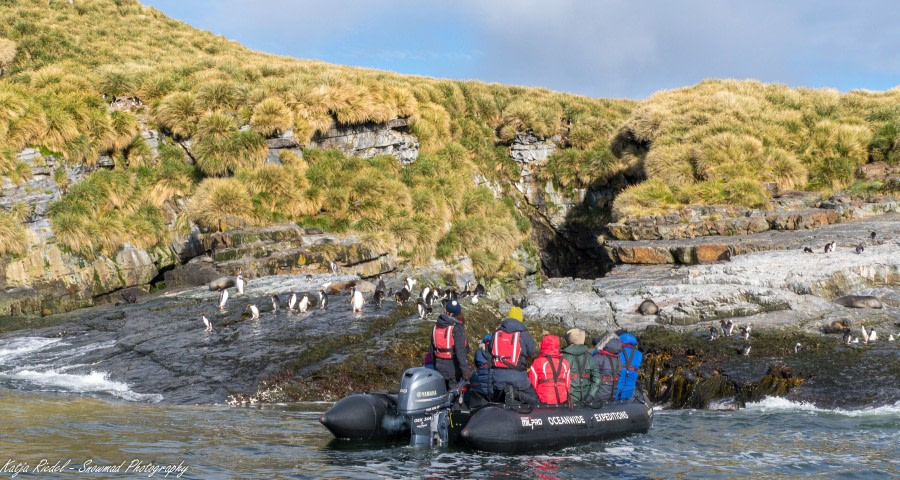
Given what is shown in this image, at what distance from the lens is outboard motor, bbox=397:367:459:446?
9938 millimetres

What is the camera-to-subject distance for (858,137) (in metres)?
31.5

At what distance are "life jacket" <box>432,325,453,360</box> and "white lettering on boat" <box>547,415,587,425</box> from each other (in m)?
2.05

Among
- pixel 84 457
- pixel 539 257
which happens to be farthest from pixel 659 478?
pixel 539 257

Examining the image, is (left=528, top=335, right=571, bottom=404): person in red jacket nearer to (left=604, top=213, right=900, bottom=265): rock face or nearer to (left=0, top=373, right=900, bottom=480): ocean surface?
(left=0, top=373, right=900, bottom=480): ocean surface

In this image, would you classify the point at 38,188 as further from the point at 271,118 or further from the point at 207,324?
the point at 207,324

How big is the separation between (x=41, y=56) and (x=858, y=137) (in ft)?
123

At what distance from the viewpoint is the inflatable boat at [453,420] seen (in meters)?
9.48

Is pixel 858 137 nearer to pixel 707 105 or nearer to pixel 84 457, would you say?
pixel 707 105

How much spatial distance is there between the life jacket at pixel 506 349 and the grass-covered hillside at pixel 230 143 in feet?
52.4

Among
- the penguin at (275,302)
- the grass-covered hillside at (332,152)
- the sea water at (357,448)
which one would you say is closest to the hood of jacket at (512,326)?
the sea water at (357,448)

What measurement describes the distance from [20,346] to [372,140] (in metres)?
18.5

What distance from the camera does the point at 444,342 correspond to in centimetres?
1125

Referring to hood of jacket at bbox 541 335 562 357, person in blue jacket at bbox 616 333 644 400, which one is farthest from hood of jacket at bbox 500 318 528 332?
person in blue jacket at bbox 616 333 644 400

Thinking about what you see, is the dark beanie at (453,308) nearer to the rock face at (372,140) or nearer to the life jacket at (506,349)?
the life jacket at (506,349)
